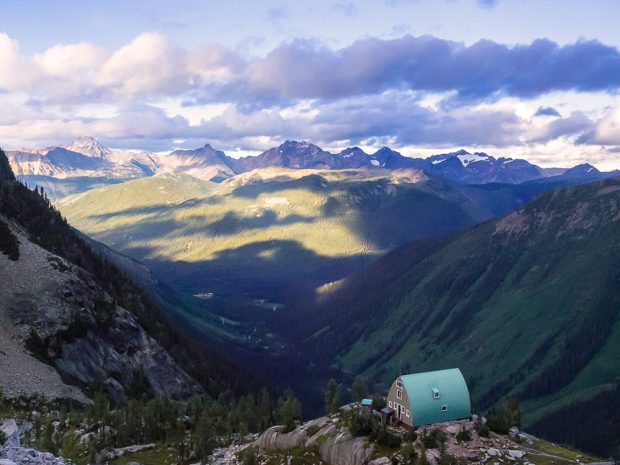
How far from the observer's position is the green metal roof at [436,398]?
98125 millimetres

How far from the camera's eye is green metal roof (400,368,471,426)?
98.1 meters

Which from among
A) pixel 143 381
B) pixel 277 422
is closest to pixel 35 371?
pixel 143 381

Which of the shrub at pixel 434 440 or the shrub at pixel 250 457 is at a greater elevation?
the shrub at pixel 434 440

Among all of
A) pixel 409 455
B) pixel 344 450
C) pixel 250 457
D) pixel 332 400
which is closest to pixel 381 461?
pixel 409 455

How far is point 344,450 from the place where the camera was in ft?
317

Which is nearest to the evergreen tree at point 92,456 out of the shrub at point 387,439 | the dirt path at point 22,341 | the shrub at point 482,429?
the dirt path at point 22,341

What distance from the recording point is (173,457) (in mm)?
115438

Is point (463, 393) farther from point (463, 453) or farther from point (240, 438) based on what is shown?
point (240, 438)

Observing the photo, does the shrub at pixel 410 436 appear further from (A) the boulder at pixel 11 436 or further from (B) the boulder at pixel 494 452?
(A) the boulder at pixel 11 436

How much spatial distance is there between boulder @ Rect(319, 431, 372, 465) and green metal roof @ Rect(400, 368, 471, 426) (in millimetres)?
9852

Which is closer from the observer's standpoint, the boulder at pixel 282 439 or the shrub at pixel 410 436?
the shrub at pixel 410 436

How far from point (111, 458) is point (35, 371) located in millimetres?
49048

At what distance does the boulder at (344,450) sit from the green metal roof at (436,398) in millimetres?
9852

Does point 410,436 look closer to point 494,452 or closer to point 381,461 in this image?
point 381,461
